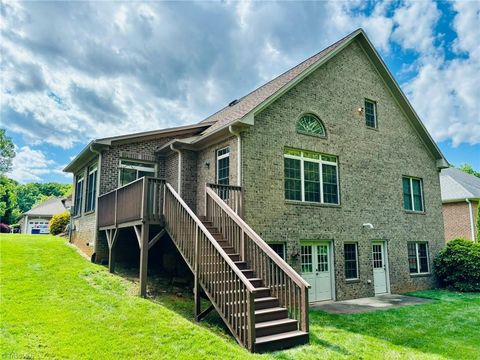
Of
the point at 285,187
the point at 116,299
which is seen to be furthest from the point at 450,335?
the point at 116,299

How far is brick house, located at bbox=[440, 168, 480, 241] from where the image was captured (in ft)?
69.6

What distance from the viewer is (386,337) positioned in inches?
277

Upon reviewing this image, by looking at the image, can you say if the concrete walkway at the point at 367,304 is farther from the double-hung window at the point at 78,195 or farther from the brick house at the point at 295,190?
the double-hung window at the point at 78,195

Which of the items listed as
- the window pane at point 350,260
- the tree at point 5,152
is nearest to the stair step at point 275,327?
the window pane at point 350,260

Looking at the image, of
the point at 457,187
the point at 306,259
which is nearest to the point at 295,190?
the point at 306,259

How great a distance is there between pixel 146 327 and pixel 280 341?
246 cm

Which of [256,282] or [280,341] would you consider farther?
[256,282]

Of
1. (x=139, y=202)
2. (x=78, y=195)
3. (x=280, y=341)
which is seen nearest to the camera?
(x=280, y=341)

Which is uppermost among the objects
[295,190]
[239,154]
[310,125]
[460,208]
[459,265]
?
[310,125]

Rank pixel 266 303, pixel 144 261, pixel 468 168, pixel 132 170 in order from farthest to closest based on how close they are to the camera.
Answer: pixel 468 168 < pixel 132 170 < pixel 144 261 < pixel 266 303

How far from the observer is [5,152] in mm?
39125

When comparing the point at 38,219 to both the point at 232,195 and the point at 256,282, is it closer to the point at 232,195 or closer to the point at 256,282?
the point at 232,195

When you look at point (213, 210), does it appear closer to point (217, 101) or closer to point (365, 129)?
point (365, 129)

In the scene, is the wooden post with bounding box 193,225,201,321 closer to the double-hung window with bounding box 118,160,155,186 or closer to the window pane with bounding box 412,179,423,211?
the double-hung window with bounding box 118,160,155,186
